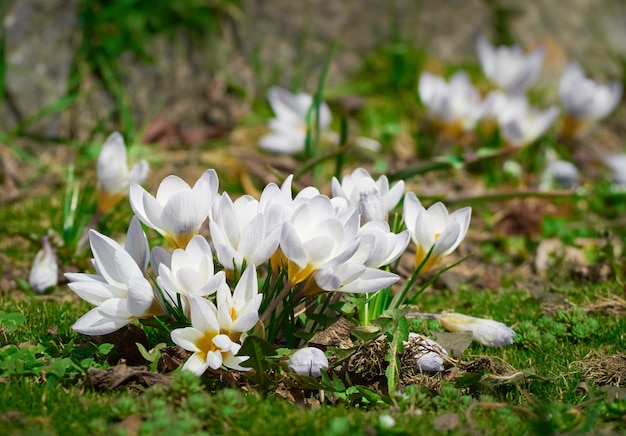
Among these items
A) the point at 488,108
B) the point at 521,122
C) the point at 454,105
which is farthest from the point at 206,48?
the point at 521,122

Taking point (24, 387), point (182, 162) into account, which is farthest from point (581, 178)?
point (24, 387)

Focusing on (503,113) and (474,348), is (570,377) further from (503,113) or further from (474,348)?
(503,113)

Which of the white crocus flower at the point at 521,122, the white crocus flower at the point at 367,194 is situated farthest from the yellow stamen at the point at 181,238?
the white crocus flower at the point at 521,122

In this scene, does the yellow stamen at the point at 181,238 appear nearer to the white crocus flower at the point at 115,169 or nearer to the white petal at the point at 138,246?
the white petal at the point at 138,246

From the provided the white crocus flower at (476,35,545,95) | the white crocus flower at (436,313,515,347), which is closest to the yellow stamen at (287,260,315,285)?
the white crocus flower at (436,313,515,347)

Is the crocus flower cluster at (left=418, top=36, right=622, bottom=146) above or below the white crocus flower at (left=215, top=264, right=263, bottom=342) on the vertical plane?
below

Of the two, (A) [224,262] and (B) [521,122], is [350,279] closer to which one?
(A) [224,262]

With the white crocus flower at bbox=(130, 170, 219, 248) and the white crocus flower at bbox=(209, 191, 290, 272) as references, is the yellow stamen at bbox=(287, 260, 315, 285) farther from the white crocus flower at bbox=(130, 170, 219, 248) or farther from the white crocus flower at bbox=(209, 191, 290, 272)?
the white crocus flower at bbox=(130, 170, 219, 248)
